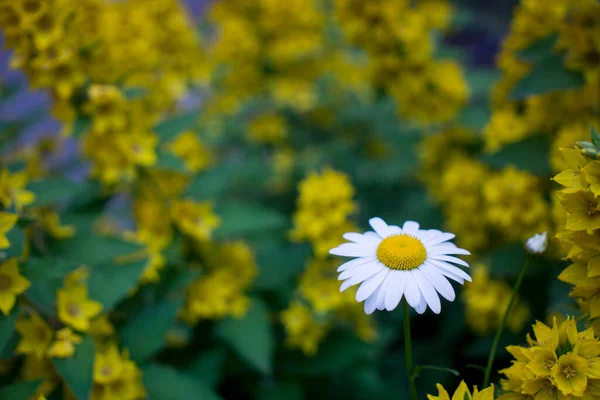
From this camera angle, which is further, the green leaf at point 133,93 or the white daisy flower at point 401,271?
the green leaf at point 133,93

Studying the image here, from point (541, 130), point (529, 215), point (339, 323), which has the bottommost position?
point (339, 323)

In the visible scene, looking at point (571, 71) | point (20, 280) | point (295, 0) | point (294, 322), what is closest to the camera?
point (20, 280)

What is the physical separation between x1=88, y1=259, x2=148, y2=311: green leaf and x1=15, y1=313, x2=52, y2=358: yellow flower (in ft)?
0.34

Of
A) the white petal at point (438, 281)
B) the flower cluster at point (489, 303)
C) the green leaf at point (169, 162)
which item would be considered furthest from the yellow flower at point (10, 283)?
the flower cluster at point (489, 303)

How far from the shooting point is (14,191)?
1.03 metres

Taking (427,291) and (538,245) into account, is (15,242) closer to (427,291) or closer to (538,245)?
(427,291)

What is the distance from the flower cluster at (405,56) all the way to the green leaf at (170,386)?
91 centimetres

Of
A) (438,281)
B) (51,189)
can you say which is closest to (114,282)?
(51,189)

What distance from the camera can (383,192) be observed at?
2.03 metres

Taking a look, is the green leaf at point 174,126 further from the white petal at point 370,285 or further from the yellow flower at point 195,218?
the white petal at point 370,285

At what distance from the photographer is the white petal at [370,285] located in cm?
60

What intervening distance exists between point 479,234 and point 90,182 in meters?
0.96

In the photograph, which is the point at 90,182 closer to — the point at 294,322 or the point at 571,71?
the point at 294,322

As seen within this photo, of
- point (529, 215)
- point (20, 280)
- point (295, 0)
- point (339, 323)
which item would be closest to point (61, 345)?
point (20, 280)
